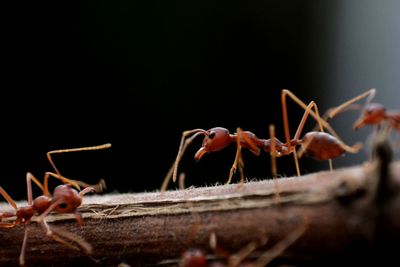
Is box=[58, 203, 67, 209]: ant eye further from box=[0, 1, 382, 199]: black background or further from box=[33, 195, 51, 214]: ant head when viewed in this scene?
box=[0, 1, 382, 199]: black background

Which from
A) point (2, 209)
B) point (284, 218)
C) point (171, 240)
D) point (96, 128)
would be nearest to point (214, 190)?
point (171, 240)

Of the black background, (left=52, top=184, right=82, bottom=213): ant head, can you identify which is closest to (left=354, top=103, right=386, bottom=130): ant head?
(left=52, top=184, right=82, bottom=213): ant head

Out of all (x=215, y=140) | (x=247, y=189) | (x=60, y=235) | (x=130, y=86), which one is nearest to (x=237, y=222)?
(x=247, y=189)

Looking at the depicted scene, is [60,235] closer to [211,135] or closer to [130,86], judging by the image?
[211,135]

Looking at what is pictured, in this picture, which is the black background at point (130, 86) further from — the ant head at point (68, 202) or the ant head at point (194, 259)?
the ant head at point (194, 259)

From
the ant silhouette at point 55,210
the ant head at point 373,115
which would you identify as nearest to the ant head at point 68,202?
the ant silhouette at point 55,210

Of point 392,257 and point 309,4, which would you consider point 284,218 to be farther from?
point 309,4
